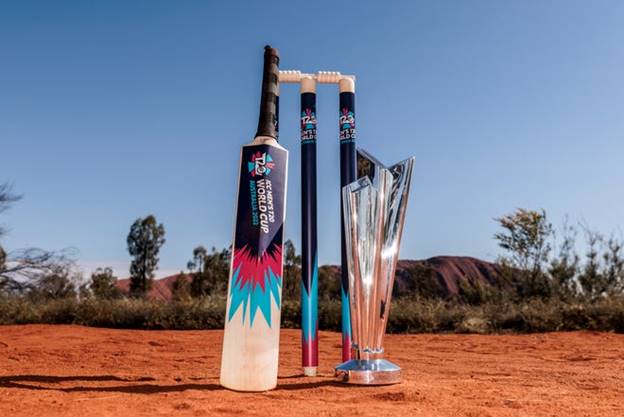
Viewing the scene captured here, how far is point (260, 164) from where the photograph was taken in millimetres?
3867

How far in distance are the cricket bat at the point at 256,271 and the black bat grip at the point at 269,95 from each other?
Answer: 34 mm

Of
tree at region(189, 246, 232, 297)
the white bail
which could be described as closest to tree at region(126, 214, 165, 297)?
tree at region(189, 246, 232, 297)

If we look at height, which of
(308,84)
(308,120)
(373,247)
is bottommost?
(373,247)

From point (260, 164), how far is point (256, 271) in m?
0.75

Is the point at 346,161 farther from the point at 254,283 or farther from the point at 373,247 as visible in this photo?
the point at 254,283

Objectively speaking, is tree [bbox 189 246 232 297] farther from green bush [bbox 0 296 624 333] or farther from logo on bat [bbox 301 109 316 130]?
logo on bat [bbox 301 109 316 130]

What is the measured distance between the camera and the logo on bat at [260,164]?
12.7ft

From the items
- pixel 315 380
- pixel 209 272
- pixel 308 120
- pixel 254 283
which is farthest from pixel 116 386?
pixel 209 272

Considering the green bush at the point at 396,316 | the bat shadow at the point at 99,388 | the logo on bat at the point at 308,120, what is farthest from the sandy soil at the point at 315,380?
the logo on bat at the point at 308,120

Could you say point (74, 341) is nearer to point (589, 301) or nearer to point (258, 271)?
point (258, 271)

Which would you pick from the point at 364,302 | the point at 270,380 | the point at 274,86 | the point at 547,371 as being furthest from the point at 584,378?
the point at 274,86

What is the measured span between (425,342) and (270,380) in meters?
4.63

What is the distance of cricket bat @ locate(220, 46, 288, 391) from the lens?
3605mm

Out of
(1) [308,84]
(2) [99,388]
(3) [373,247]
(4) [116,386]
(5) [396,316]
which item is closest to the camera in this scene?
(2) [99,388]
